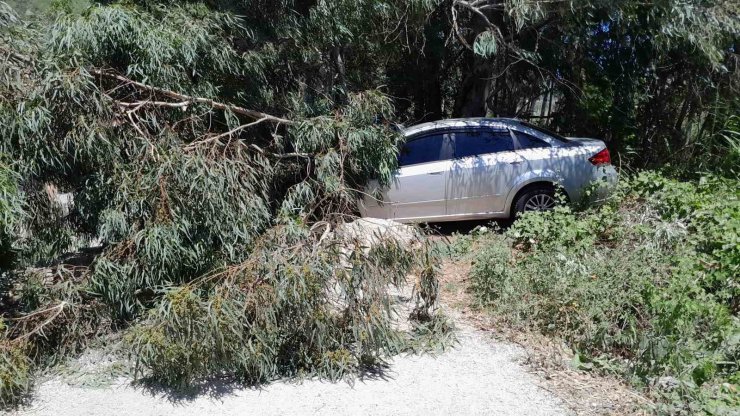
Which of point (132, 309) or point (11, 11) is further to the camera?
point (11, 11)

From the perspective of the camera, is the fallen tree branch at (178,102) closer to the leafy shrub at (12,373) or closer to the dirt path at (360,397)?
the leafy shrub at (12,373)

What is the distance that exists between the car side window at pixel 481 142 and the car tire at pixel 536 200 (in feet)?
2.19

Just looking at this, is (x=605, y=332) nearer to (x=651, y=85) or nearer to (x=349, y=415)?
(x=349, y=415)

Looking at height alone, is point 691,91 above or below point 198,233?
above

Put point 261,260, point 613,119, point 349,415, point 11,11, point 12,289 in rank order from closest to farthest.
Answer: point 349,415 → point 261,260 → point 12,289 → point 11,11 → point 613,119

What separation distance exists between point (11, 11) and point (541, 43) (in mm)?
8000

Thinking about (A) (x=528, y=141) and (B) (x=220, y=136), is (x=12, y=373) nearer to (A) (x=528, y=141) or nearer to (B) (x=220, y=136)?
(B) (x=220, y=136)

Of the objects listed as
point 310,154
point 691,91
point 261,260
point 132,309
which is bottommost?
point 132,309

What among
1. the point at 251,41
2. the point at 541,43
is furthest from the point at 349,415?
the point at 541,43

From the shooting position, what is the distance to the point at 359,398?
17.7ft

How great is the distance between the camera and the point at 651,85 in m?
12.8

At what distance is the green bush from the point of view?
5.59 metres

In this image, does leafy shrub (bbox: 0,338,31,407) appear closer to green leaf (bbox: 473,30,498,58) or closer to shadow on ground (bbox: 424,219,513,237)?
shadow on ground (bbox: 424,219,513,237)

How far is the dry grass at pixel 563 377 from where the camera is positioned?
209 inches
